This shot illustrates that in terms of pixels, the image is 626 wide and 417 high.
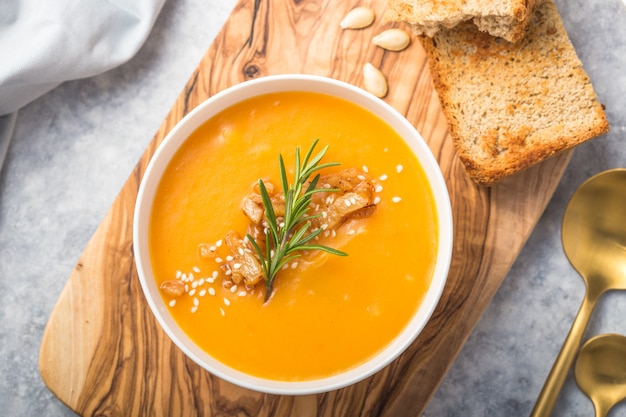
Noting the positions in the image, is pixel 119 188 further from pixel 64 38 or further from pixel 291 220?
pixel 291 220

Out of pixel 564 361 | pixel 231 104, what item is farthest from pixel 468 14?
pixel 564 361

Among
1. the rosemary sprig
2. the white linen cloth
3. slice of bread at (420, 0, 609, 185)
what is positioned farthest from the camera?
the white linen cloth

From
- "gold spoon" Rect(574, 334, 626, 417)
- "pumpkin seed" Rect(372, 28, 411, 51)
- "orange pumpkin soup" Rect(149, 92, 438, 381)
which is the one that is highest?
"pumpkin seed" Rect(372, 28, 411, 51)

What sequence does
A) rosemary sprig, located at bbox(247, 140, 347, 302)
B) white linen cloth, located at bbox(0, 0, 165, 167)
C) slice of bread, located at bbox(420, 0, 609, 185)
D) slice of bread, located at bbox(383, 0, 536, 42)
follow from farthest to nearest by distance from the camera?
white linen cloth, located at bbox(0, 0, 165, 167), slice of bread, located at bbox(420, 0, 609, 185), slice of bread, located at bbox(383, 0, 536, 42), rosemary sprig, located at bbox(247, 140, 347, 302)

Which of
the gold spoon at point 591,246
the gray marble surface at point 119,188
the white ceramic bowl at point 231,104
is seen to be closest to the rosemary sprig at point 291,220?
the white ceramic bowl at point 231,104

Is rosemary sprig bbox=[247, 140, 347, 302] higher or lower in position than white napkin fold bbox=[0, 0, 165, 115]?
lower

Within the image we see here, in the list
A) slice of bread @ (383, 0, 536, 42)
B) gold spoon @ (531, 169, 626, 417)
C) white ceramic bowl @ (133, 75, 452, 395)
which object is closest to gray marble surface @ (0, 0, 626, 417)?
gold spoon @ (531, 169, 626, 417)

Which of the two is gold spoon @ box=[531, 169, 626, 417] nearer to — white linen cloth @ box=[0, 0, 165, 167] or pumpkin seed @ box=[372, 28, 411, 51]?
pumpkin seed @ box=[372, 28, 411, 51]

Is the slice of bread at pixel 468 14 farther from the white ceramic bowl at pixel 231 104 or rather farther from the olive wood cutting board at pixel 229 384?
the white ceramic bowl at pixel 231 104

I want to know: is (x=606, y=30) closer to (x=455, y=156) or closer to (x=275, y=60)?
(x=455, y=156)
